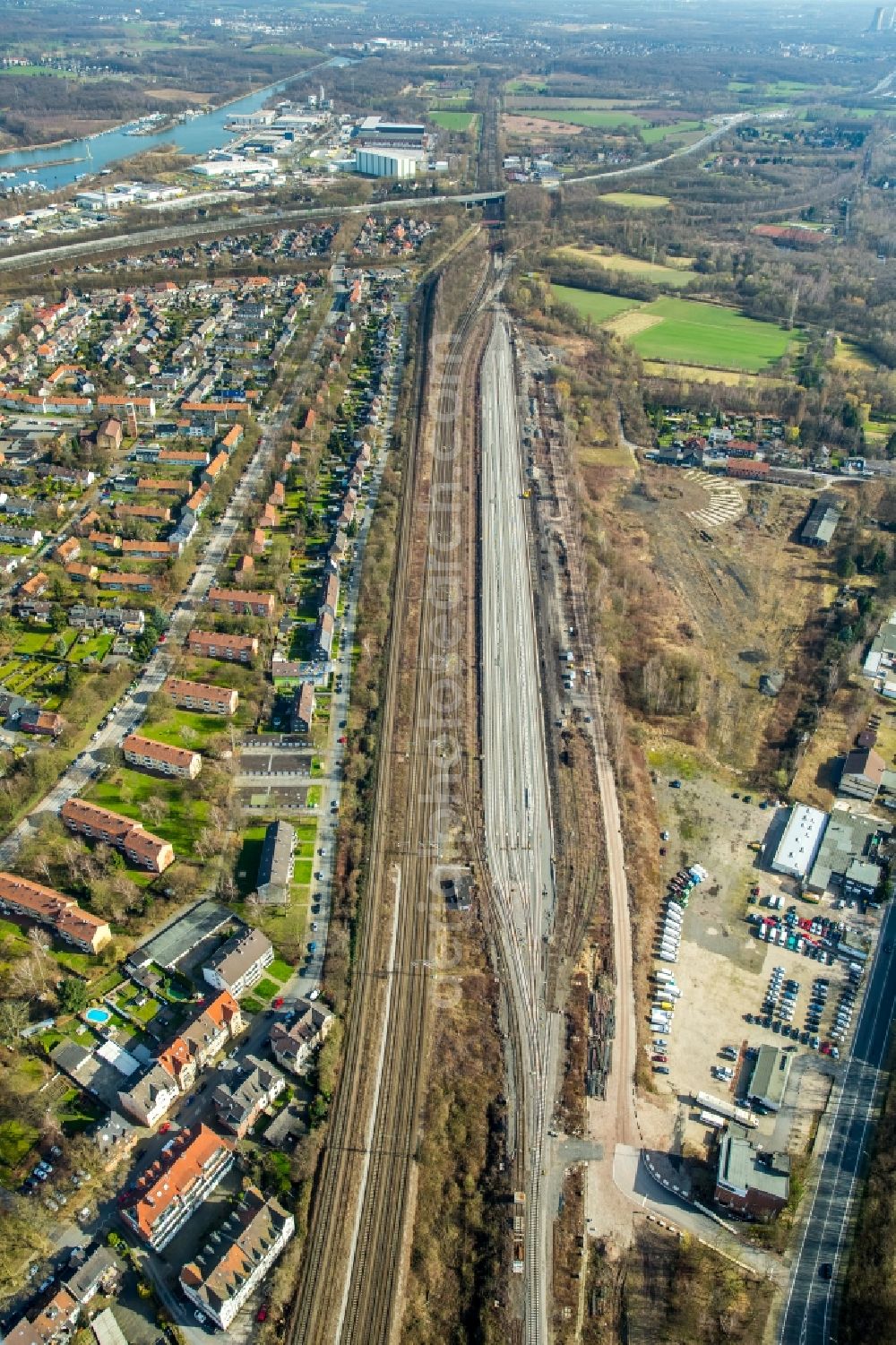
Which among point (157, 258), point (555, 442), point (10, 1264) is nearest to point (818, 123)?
point (157, 258)

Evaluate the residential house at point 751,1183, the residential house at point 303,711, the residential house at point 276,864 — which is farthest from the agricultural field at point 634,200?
the residential house at point 751,1183

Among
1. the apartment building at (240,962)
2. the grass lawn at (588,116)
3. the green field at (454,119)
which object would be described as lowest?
the apartment building at (240,962)

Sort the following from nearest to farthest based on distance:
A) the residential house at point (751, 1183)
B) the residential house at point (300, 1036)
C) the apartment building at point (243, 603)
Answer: the residential house at point (751, 1183) → the residential house at point (300, 1036) → the apartment building at point (243, 603)

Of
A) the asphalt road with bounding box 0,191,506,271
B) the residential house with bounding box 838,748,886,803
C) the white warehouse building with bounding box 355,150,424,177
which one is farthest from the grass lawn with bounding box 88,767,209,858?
the white warehouse building with bounding box 355,150,424,177

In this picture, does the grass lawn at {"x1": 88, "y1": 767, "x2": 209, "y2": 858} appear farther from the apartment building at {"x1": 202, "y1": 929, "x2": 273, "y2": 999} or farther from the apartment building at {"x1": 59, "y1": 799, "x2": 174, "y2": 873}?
the apartment building at {"x1": 202, "y1": 929, "x2": 273, "y2": 999}

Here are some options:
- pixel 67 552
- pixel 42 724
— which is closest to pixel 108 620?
pixel 67 552

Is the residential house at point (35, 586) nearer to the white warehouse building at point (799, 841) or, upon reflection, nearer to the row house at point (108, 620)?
the row house at point (108, 620)

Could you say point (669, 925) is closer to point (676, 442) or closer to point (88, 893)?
point (88, 893)
